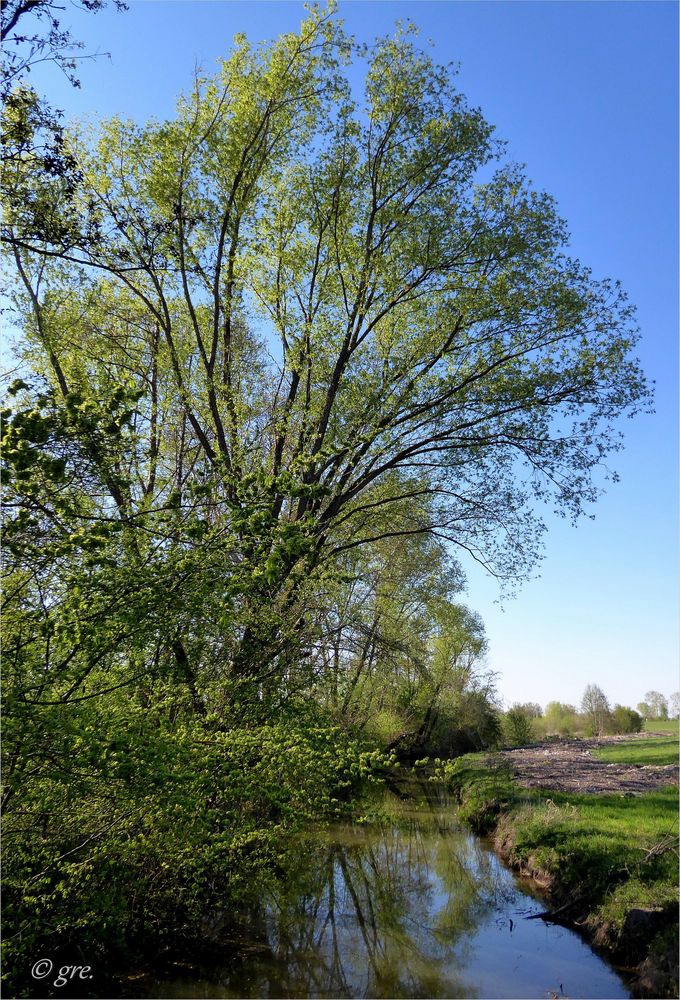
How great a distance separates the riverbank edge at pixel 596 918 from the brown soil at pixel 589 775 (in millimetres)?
1641

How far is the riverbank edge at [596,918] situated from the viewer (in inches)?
292

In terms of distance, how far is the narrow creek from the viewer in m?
7.95

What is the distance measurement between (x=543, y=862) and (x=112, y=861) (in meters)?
8.62

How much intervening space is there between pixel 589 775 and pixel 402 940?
12.6 m

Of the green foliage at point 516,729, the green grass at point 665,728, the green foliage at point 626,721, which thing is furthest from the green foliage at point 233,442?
the green foliage at point 626,721

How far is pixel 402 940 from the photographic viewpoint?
9664 millimetres

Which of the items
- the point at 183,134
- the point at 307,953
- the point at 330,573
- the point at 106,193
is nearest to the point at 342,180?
the point at 183,134

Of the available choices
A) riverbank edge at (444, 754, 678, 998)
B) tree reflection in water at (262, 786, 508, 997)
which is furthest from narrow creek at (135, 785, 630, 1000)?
riverbank edge at (444, 754, 678, 998)

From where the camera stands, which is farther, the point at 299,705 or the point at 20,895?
the point at 299,705

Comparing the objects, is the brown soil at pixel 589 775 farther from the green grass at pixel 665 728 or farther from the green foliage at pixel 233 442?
the green grass at pixel 665 728

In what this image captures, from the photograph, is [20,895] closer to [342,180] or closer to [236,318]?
[236,318]

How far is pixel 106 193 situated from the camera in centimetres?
1098

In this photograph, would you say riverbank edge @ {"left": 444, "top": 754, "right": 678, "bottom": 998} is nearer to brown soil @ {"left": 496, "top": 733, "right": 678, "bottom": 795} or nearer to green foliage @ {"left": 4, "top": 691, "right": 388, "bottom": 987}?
brown soil @ {"left": 496, "top": 733, "right": 678, "bottom": 795}

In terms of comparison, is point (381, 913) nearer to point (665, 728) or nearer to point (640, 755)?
point (640, 755)
